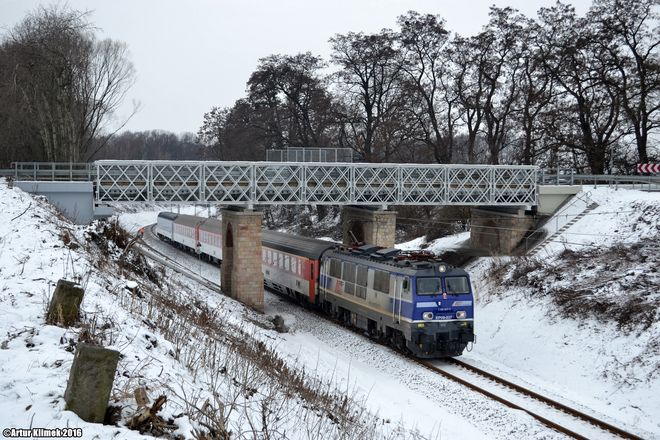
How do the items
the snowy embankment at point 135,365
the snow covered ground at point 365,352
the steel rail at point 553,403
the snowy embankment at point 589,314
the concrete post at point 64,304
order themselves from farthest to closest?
1. the snowy embankment at point 589,314
2. the steel rail at point 553,403
3. the concrete post at point 64,304
4. the snow covered ground at point 365,352
5. the snowy embankment at point 135,365

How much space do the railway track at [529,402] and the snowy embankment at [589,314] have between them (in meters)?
0.84

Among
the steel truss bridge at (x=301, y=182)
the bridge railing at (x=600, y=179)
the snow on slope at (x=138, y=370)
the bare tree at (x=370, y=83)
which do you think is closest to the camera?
the snow on slope at (x=138, y=370)

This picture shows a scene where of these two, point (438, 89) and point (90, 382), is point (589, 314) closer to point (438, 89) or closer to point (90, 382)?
point (90, 382)

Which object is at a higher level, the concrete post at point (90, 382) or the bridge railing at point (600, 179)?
the bridge railing at point (600, 179)

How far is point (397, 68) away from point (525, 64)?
10406mm

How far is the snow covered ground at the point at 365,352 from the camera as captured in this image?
26.1 ft

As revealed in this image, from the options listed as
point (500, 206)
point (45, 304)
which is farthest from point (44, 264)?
point (500, 206)

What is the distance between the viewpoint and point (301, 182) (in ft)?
108

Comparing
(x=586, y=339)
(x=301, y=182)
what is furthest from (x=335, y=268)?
(x=586, y=339)

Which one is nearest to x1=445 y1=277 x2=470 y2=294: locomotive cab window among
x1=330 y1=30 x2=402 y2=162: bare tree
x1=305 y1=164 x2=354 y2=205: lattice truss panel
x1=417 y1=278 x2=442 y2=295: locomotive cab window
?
x1=417 y1=278 x2=442 y2=295: locomotive cab window

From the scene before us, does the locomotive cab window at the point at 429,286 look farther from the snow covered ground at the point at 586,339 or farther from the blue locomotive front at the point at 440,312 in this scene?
the snow covered ground at the point at 586,339

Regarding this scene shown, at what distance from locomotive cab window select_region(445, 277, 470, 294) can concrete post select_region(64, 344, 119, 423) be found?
14926 millimetres

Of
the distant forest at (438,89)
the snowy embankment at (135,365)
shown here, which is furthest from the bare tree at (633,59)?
the snowy embankment at (135,365)

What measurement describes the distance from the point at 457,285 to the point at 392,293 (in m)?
2.13
